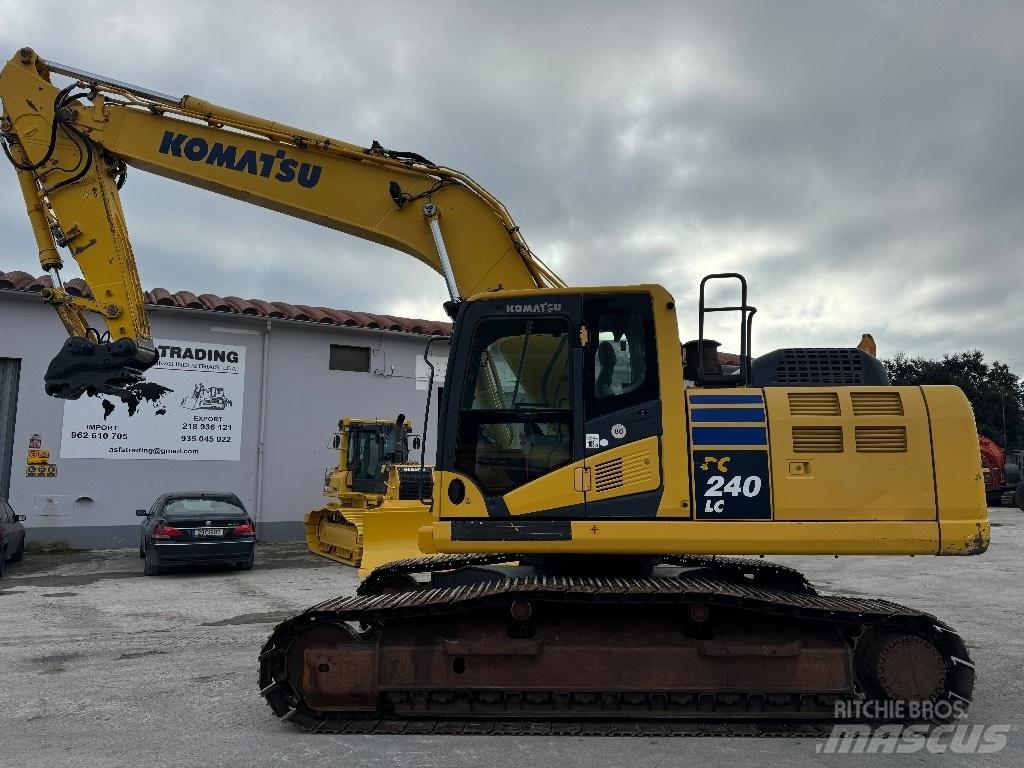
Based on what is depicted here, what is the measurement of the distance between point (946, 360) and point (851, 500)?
147 feet

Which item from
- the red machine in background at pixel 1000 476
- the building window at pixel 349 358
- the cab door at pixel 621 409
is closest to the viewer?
the cab door at pixel 621 409

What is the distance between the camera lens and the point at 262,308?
1800cm

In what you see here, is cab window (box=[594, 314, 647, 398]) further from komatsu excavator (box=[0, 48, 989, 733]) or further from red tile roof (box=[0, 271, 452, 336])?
red tile roof (box=[0, 271, 452, 336])

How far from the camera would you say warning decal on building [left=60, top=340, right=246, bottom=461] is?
16.1 m

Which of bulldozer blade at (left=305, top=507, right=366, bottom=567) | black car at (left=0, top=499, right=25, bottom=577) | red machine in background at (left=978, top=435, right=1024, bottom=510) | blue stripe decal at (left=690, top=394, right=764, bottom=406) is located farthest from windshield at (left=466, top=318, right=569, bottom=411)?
red machine in background at (left=978, top=435, right=1024, bottom=510)

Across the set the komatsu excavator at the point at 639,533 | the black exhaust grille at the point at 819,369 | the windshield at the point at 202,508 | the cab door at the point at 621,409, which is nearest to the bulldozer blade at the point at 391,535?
the windshield at the point at 202,508

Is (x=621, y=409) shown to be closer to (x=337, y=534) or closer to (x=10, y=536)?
(x=337, y=534)

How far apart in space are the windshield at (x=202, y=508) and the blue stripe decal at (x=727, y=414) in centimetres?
1030

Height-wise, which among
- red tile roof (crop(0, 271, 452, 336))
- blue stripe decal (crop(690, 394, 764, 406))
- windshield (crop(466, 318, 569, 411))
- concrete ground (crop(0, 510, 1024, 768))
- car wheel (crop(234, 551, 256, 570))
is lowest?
concrete ground (crop(0, 510, 1024, 768))

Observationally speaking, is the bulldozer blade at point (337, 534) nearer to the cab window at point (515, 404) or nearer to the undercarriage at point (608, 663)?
the undercarriage at point (608, 663)

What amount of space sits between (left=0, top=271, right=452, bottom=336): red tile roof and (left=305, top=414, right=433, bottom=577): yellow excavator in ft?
12.0

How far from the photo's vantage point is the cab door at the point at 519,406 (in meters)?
4.75

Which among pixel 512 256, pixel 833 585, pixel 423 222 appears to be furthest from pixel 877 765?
pixel 833 585

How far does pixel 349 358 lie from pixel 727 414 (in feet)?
51.1
